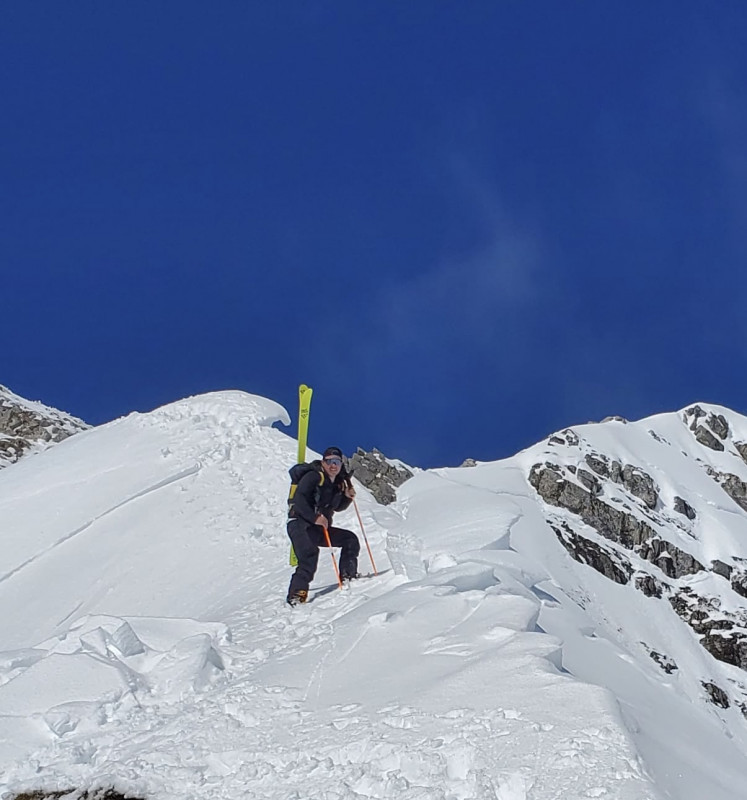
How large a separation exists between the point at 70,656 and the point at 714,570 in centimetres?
7721

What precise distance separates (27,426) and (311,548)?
4082cm

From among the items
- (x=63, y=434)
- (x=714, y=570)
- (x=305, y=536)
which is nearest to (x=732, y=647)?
(x=714, y=570)

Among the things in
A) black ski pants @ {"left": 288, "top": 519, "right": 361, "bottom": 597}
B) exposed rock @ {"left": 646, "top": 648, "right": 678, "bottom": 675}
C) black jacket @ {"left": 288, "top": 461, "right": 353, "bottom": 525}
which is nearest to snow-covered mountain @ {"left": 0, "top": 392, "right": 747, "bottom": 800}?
black ski pants @ {"left": 288, "top": 519, "right": 361, "bottom": 597}

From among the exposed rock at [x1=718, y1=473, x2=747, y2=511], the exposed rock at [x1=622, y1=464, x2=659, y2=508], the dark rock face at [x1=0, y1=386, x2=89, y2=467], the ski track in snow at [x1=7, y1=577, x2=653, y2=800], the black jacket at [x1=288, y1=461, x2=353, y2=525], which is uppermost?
the exposed rock at [x1=718, y1=473, x2=747, y2=511]

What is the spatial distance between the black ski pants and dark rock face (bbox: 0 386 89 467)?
3644cm

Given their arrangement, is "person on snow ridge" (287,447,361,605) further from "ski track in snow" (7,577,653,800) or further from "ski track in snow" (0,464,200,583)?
"ski track in snow" (0,464,200,583)

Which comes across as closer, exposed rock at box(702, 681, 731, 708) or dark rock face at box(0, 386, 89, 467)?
dark rock face at box(0, 386, 89, 467)

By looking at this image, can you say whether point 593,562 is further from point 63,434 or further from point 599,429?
point 63,434

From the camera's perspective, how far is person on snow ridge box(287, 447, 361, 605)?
10.6 m

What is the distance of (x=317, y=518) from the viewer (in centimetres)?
1084

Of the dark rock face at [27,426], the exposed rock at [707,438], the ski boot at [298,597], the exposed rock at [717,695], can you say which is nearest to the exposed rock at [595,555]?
the exposed rock at [717,695]

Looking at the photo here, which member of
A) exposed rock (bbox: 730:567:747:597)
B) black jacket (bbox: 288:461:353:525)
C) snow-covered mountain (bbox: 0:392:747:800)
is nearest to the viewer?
snow-covered mountain (bbox: 0:392:747:800)

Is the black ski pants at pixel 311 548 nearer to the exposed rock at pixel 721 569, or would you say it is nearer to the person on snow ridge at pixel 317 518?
the person on snow ridge at pixel 317 518

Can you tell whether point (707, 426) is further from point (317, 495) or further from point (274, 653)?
point (274, 653)
